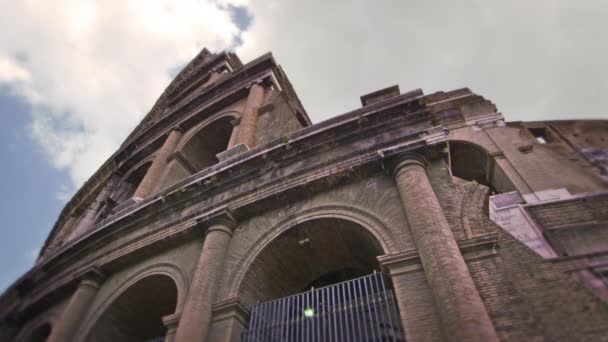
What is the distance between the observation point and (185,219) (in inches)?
309

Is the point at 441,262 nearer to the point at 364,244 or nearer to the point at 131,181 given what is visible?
the point at 364,244

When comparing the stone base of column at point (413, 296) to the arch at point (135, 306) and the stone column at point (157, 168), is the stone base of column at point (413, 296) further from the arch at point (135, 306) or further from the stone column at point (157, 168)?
the stone column at point (157, 168)

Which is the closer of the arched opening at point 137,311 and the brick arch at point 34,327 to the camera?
the arched opening at point 137,311

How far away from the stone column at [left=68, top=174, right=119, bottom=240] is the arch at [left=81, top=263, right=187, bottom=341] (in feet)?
24.5

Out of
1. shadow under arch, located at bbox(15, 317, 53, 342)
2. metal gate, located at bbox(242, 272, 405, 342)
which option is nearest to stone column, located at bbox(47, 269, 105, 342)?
shadow under arch, located at bbox(15, 317, 53, 342)

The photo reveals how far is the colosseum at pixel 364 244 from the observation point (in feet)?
14.0

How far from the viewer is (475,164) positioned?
9.41 meters

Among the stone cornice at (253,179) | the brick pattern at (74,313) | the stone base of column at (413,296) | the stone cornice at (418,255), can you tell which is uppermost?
the stone cornice at (253,179)

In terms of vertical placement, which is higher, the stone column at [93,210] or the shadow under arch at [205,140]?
the shadow under arch at [205,140]

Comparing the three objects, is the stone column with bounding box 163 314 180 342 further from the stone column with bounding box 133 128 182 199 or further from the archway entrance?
the stone column with bounding box 133 128 182 199

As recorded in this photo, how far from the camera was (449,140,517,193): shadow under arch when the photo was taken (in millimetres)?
8514

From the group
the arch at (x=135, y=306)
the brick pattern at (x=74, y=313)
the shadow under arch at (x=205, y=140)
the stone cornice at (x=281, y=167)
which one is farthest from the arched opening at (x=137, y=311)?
the shadow under arch at (x=205, y=140)

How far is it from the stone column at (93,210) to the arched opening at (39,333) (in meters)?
5.03

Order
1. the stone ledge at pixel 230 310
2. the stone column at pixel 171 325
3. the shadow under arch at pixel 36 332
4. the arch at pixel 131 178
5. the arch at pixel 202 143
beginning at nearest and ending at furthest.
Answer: the stone ledge at pixel 230 310
the stone column at pixel 171 325
the shadow under arch at pixel 36 332
the arch at pixel 202 143
the arch at pixel 131 178
